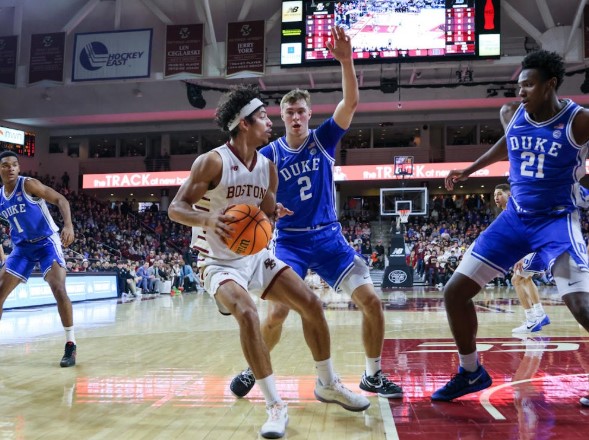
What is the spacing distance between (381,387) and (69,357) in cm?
328

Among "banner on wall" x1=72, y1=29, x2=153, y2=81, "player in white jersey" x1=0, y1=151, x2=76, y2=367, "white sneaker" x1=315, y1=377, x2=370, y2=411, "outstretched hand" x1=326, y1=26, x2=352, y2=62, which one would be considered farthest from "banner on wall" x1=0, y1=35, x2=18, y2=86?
"white sneaker" x1=315, y1=377, x2=370, y2=411

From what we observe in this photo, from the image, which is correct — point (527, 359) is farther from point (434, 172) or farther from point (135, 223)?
point (135, 223)

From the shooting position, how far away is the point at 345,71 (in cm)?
416

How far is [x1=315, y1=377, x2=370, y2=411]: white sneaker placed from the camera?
3605mm

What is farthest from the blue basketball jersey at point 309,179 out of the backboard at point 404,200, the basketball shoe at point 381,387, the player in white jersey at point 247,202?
the backboard at point 404,200

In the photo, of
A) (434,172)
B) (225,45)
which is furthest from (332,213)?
(434,172)

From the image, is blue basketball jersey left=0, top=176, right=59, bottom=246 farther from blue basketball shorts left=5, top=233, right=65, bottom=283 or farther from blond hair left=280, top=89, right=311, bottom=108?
blond hair left=280, top=89, right=311, bottom=108

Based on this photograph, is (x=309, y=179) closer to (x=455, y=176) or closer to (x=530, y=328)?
(x=455, y=176)

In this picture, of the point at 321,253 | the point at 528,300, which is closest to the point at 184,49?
the point at 528,300

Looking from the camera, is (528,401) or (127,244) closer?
(528,401)

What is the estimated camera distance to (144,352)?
645 cm

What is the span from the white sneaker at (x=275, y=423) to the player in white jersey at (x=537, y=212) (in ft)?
4.33

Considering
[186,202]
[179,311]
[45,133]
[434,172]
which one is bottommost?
[179,311]

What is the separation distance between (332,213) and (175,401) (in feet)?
6.04
